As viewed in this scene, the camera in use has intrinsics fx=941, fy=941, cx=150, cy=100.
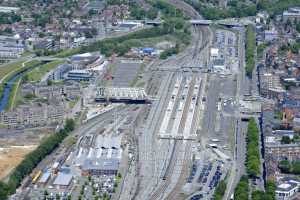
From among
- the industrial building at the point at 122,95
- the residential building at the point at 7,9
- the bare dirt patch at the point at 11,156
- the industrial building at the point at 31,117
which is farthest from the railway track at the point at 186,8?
the bare dirt patch at the point at 11,156

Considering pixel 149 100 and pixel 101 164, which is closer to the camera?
pixel 101 164

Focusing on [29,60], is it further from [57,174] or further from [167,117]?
[57,174]

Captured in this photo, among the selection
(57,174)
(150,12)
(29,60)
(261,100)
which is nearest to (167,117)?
(261,100)

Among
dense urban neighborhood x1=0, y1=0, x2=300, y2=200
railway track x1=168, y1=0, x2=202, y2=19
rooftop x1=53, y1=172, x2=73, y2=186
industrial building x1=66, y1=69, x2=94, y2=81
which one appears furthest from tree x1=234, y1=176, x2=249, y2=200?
railway track x1=168, y1=0, x2=202, y2=19

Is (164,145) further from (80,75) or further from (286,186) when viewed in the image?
(80,75)

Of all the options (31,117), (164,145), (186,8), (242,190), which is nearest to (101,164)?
(164,145)

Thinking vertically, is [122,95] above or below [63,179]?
above

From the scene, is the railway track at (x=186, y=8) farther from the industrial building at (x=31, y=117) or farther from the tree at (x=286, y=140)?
the tree at (x=286, y=140)

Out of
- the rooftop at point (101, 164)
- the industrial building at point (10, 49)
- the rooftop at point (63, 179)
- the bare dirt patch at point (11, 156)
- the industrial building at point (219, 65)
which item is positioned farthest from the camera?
the industrial building at point (10, 49)

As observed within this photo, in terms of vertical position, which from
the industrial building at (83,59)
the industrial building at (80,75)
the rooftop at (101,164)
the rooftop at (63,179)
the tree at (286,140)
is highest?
the industrial building at (83,59)

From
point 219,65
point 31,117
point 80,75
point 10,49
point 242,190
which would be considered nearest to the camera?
point 242,190

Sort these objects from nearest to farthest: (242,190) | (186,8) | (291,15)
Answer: (242,190), (291,15), (186,8)
